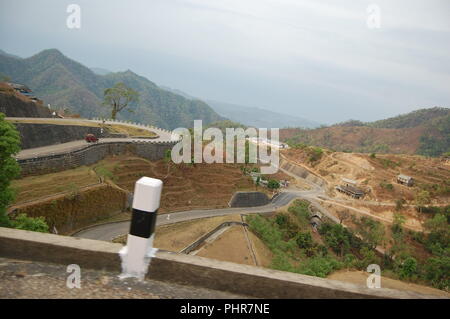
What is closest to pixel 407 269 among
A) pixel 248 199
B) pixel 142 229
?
pixel 248 199

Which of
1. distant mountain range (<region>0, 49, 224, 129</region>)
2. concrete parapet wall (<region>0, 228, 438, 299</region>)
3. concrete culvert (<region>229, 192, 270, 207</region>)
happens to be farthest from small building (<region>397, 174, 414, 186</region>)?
distant mountain range (<region>0, 49, 224, 129</region>)

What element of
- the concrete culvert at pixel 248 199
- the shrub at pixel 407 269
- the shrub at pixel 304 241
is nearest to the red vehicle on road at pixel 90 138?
the concrete culvert at pixel 248 199

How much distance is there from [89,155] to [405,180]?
152 feet

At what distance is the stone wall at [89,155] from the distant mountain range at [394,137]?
66.8 metres

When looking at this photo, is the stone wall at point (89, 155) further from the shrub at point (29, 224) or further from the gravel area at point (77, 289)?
the gravel area at point (77, 289)

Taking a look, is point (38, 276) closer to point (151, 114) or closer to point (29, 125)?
point (29, 125)

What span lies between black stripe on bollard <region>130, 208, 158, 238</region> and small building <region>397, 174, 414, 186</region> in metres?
55.8

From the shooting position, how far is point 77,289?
11.9ft

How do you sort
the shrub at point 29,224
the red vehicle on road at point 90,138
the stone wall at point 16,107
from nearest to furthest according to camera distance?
the shrub at point 29,224
the stone wall at point 16,107
the red vehicle on road at point 90,138

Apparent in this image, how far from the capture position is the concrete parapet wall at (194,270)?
3789 millimetres

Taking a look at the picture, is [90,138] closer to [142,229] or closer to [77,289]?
[142,229]

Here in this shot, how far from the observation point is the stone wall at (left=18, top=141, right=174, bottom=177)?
25705 millimetres

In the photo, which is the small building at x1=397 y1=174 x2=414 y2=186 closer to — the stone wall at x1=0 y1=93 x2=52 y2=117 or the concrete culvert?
the concrete culvert
